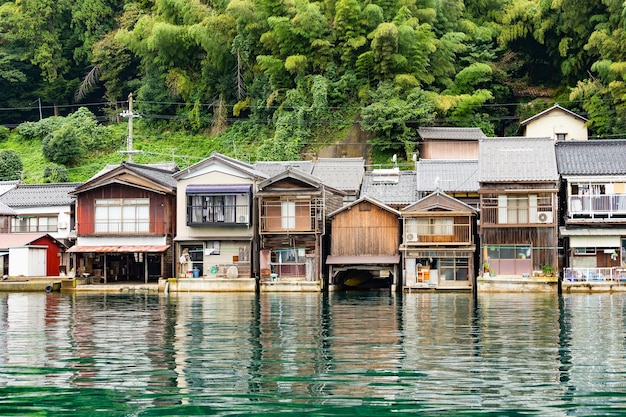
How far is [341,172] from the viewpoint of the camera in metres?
51.3

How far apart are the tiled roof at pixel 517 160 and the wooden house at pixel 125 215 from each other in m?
15.4

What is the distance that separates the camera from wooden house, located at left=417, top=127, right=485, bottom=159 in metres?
55.4

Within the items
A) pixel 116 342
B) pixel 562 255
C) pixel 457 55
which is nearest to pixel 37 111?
pixel 457 55

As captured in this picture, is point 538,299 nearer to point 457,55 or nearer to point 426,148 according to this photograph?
point 426,148

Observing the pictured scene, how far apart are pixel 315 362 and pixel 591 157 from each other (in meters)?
Answer: 30.6

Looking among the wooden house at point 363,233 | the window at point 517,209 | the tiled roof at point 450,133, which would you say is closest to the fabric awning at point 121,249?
the wooden house at point 363,233

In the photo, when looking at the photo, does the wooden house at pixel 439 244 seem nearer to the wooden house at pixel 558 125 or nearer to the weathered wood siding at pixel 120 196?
the weathered wood siding at pixel 120 196

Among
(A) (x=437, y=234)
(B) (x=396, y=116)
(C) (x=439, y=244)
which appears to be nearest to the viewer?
(C) (x=439, y=244)

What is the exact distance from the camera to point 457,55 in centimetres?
6328

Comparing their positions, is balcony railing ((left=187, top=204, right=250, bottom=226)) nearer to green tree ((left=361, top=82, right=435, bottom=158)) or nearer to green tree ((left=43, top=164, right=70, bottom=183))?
green tree ((left=361, top=82, right=435, bottom=158))

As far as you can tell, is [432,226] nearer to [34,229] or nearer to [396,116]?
[396,116]

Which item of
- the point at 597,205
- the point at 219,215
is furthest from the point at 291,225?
the point at 597,205

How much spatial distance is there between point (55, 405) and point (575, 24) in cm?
5177

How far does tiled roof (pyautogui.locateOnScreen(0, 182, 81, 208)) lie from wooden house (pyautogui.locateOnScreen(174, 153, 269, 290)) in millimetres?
8874
